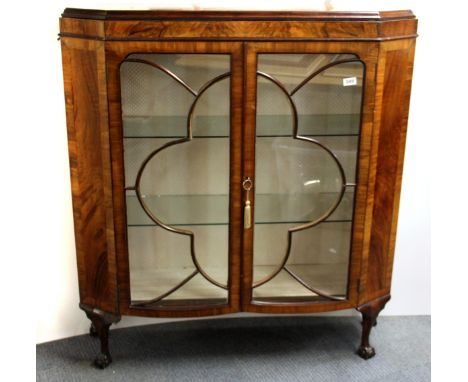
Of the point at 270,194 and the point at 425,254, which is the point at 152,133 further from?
the point at 425,254

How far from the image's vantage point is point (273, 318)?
1.75 metres

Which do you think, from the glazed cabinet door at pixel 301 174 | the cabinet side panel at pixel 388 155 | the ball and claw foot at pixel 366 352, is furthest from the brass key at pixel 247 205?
the ball and claw foot at pixel 366 352

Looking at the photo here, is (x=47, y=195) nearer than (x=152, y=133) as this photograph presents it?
No

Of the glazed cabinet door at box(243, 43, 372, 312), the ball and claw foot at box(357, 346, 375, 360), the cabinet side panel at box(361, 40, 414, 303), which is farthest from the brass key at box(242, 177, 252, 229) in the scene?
the ball and claw foot at box(357, 346, 375, 360)

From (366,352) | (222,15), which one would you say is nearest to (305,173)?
(222,15)

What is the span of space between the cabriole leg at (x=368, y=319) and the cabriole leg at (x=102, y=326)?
0.64 metres

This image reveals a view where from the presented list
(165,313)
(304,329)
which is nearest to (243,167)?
(165,313)

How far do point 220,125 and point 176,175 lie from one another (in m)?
0.17

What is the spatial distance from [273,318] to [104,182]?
729 mm

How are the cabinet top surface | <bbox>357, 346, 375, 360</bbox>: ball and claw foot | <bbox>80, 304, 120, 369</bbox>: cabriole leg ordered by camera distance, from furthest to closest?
1. <bbox>357, 346, 375, 360</bbox>: ball and claw foot
2. <bbox>80, 304, 120, 369</bbox>: cabriole leg
3. the cabinet top surface

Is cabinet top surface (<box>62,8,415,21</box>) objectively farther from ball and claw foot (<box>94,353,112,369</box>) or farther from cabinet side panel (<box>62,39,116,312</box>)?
ball and claw foot (<box>94,353,112,369</box>)

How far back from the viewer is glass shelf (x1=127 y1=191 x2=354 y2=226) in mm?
1386

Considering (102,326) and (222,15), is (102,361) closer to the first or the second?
(102,326)

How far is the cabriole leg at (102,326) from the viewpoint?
144 cm
